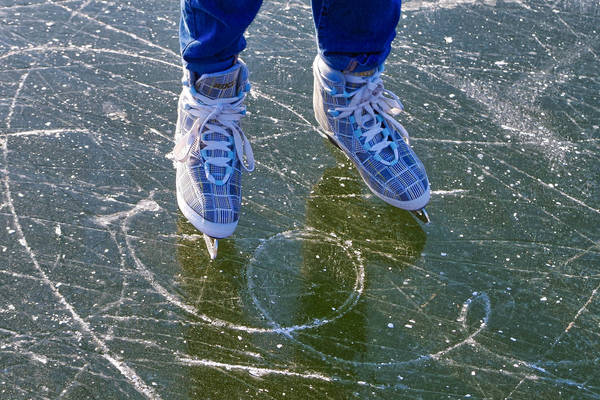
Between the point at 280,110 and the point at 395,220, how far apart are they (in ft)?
1.88

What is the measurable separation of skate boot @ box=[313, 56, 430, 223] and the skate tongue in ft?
0.87

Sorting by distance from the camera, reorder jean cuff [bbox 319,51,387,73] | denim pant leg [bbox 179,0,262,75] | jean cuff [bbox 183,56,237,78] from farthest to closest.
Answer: jean cuff [bbox 319,51,387,73], jean cuff [bbox 183,56,237,78], denim pant leg [bbox 179,0,262,75]

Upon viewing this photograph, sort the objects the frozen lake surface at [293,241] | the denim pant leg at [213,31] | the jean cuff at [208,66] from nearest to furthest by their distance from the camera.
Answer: the frozen lake surface at [293,241], the denim pant leg at [213,31], the jean cuff at [208,66]

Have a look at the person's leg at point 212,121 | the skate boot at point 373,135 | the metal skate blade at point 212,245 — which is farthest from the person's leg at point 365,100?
the metal skate blade at point 212,245

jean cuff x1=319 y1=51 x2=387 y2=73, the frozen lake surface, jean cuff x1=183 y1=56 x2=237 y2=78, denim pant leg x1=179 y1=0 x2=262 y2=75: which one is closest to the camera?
the frozen lake surface

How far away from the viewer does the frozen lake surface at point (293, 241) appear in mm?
1407

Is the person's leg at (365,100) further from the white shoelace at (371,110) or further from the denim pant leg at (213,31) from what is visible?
the denim pant leg at (213,31)

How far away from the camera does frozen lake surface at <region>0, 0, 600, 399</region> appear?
1407 mm

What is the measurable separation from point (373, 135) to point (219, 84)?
427mm

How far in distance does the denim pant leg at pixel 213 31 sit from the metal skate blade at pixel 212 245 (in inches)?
14.9

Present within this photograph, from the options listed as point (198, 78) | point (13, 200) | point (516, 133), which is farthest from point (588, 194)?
point (13, 200)

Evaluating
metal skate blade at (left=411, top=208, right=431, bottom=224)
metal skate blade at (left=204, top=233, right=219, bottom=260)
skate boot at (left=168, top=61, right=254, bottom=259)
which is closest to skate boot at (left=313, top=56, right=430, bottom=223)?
metal skate blade at (left=411, top=208, right=431, bottom=224)

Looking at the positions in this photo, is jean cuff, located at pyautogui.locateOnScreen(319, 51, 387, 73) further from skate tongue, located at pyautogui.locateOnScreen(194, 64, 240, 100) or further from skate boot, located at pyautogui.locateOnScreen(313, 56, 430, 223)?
skate tongue, located at pyautogui.locateOnScreen(194, 64, 240, 100)

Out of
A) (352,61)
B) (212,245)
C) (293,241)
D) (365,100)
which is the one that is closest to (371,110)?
(365,100)
